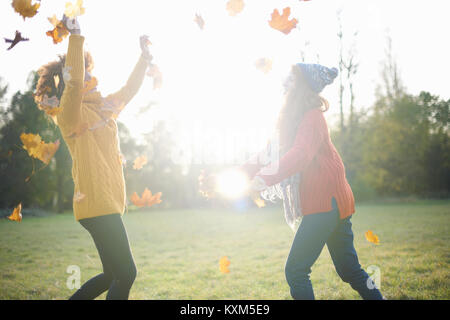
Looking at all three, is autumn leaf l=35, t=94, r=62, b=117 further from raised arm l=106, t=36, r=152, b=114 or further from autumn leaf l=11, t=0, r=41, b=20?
autumn leaf l=11, t=0, r=41, b=20

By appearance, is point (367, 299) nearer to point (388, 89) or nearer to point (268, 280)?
point (268, 280)

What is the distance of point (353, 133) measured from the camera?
2328 cm

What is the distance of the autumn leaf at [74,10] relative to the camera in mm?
2016

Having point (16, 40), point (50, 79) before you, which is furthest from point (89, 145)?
point (16, 40)

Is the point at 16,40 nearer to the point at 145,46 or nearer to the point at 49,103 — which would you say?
the point at 49,103

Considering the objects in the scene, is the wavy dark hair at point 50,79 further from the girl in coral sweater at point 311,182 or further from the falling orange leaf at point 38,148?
the girl in coral sweater at point 311,182

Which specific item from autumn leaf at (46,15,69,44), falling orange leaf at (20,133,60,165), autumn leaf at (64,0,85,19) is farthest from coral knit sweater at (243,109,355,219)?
falling orange leaf at (20,133,60,165)

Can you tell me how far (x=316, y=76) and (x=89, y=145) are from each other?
1466 millimetres

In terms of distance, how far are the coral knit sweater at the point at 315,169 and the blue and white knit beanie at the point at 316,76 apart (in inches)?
7.1

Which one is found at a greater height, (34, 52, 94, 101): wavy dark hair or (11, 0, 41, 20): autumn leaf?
(11, 0, 41, 20): autumn leaf

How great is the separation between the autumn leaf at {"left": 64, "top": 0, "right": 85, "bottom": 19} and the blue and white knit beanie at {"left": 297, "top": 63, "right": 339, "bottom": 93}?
1431 millimetres

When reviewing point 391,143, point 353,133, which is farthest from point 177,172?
point 391,143

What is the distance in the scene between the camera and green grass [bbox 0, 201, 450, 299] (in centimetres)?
376
